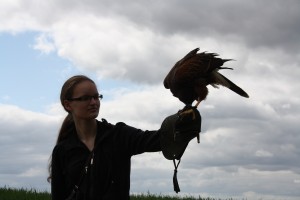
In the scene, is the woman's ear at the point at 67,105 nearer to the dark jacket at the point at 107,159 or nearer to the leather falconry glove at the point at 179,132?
the dark jacket at the point at 107,159

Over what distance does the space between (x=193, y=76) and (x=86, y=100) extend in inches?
43.1

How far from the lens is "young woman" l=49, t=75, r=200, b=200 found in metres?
3.82

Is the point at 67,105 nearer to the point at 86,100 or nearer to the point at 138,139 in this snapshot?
the point at 86,100

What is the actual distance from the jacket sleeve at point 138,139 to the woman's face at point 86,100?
0.31m

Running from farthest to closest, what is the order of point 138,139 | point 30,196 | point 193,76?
point 30,196 < point 193,76 < point 138,139

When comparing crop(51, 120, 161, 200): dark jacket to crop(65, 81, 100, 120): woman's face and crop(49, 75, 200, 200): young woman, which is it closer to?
crop(49, 75, 200, 200): young woman

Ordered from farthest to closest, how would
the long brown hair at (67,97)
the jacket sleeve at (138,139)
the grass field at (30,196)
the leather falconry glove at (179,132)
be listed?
the grass field at (30,196) → the long brown hair at (67,97) → the jacket sleeve at (138,139) → the leather falconry glove at (179,132)

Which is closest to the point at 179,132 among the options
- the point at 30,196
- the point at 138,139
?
the point at 138,139

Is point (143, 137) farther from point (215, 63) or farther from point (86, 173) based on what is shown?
point (215, 63)

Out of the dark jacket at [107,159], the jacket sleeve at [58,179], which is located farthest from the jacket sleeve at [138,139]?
the jacket sleeve at [58,179]

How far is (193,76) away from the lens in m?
4.38

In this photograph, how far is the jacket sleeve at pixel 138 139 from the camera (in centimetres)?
364

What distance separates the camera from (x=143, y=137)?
3748mm

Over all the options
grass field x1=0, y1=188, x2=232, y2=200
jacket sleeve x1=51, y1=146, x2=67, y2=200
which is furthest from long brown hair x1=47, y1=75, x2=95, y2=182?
grass field x1=0, y1=188, x2=232, y2=200
